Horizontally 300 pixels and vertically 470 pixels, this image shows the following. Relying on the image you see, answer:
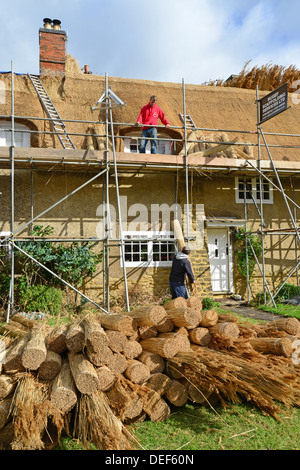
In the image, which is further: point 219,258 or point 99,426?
point 219,258

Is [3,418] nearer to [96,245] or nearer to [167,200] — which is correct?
[96,245]

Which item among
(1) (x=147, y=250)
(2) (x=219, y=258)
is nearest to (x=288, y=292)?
(2) (x=219, y=258)

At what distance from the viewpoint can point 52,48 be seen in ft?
40.5

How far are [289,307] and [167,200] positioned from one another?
174 inches

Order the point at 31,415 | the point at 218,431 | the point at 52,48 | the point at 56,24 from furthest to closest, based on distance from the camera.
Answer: the point at 56,24, the point at 52,48, the point at 218,431, the point at 31,415

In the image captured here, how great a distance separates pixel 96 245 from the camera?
33.6 feet

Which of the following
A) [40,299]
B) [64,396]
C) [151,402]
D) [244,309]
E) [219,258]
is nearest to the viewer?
[64,396]

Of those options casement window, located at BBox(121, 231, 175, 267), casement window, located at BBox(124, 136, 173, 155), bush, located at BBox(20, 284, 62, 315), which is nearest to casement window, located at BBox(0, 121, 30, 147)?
casement window, located at BBox(124, 136, 173, 155)

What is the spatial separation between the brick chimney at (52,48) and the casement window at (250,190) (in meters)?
6.88

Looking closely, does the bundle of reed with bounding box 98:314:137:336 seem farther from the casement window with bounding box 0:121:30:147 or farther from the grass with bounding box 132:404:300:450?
the casement window with bounding box 0:121:30:147

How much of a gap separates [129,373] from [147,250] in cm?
669

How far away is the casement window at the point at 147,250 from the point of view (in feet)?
34.9

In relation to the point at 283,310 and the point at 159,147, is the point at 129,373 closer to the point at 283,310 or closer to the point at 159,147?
the point at 283,310

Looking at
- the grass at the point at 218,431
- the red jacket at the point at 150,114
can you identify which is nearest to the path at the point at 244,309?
the grass at the point at 218,431
